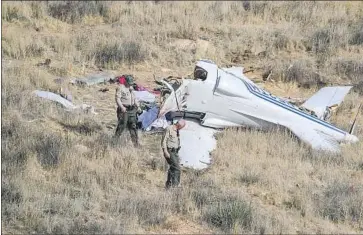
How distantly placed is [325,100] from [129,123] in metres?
4.65

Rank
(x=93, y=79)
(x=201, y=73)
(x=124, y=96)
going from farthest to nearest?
(x=93, y=79) < (x=201, y=73) < (x=124, y=96)

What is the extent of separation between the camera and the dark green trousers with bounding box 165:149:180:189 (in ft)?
34.2

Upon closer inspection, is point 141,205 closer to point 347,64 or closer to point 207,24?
point 347,64

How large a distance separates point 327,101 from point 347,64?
4.54 m

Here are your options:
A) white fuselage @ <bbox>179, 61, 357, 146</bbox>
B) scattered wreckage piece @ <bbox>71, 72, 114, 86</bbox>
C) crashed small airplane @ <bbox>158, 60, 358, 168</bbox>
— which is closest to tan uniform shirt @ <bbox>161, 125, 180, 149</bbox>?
crashed small airplane @ <bbox>158, 60, 358, 168</bbox>

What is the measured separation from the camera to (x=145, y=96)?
15.9m

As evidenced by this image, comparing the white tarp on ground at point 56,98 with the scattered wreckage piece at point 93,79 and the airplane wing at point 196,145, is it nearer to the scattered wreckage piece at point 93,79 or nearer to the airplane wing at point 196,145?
the scattered wreckage piece at point 93,79

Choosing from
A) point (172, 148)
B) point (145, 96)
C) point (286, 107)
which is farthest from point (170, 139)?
point (145, 96)

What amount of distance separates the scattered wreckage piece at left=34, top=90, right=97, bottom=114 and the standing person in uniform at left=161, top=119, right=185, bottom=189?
15.6ft

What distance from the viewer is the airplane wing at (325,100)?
47.9ft

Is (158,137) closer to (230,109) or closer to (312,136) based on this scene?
(230,109)

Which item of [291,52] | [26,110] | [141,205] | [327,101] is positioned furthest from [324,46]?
[141,205]

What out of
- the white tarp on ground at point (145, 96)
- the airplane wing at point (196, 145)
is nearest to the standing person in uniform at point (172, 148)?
the airplane wing at point (196, 145)

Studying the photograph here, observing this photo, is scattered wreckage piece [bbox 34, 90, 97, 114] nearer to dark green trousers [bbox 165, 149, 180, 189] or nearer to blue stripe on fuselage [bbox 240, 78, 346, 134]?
blue stripe on fuselage [bbox 240, 78, 346, 134]
